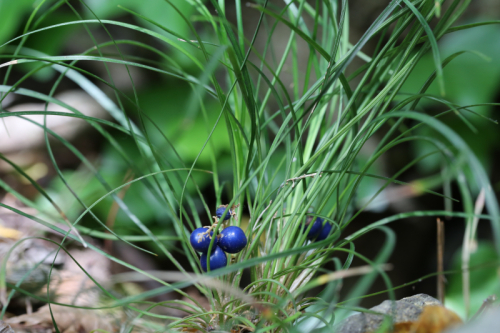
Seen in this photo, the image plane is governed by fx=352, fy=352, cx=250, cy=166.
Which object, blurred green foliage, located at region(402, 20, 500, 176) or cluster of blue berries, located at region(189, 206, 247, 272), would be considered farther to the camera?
blurred green foliage, located at region(402, 20, 500, 176)

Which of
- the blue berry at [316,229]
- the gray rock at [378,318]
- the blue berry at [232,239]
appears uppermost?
the blue berry at [316,229]

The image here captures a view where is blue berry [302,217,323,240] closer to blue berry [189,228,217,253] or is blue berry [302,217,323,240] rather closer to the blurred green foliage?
blue berry [189,228,217,253]

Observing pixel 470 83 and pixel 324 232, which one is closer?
pixel 324 232

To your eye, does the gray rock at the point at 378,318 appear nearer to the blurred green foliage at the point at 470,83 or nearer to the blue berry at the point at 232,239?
the blue berry at the point at 232,239

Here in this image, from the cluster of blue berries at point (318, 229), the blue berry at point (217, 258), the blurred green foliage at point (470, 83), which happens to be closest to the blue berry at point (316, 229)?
the cluster of blue berries at point (318, 229)

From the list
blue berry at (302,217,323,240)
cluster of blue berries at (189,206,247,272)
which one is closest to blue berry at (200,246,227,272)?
cluster of blue berries at (189,206,247,272)

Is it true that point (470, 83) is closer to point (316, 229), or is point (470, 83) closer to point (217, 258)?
point (316, 229)

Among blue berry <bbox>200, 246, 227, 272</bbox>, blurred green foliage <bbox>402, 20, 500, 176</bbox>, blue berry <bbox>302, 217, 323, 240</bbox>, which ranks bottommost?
blue berry <bbox>200, 246, 227, 272</bbox>

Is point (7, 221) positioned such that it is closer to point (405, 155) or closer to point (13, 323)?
point (13, 323)

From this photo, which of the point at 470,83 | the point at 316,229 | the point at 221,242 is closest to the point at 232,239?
the point at 221,242
